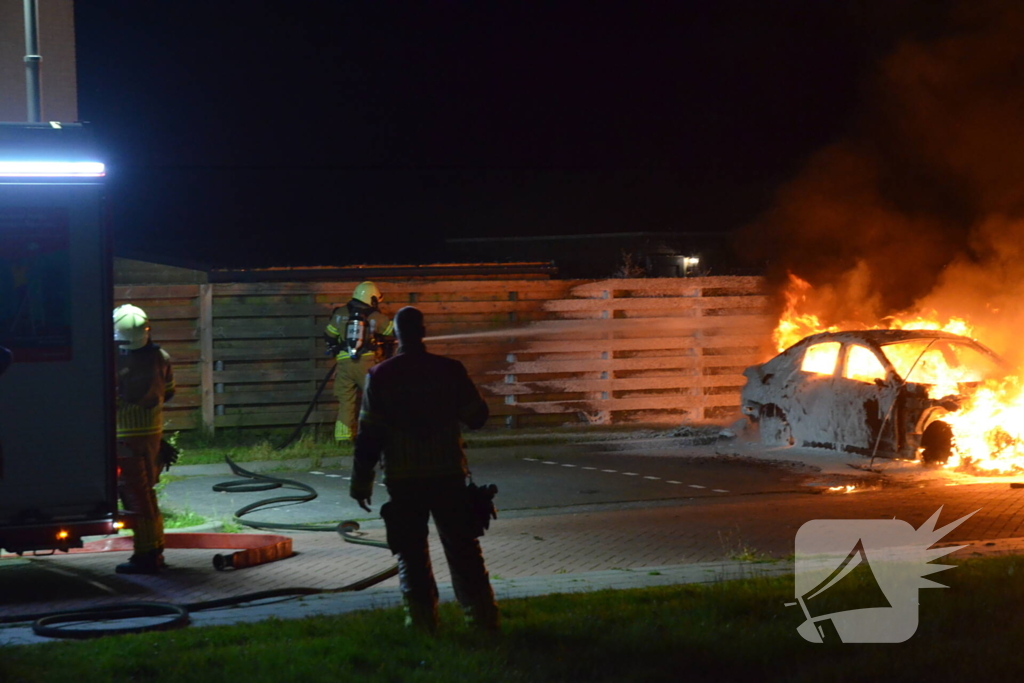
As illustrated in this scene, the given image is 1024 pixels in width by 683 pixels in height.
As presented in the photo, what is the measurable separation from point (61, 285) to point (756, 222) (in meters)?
24.1

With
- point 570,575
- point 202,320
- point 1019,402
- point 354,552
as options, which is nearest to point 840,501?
point 1019,402

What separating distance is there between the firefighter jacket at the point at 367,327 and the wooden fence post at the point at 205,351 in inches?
71.3

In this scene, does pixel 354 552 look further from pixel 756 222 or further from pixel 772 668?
pixel 756 222

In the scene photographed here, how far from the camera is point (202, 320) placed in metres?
15.4

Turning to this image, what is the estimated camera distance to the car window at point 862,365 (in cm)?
1308

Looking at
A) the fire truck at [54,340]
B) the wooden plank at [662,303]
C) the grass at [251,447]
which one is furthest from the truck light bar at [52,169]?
the wooden plank at [662,303]

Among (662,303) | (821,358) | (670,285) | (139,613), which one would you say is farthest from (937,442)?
(139,613)

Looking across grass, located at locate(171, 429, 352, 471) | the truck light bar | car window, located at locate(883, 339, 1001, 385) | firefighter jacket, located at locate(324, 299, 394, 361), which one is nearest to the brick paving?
car window, located at locate(883, 339, 1001, 385)

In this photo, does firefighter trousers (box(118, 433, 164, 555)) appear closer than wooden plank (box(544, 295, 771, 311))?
Yes

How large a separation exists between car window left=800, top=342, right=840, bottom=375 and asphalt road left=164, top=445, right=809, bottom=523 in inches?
55.9

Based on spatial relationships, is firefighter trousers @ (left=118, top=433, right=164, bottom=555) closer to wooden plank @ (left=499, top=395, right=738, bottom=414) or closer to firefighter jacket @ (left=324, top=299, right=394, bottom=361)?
firefighter jacket @ (left=324, top=299, right=394, bottom=361)

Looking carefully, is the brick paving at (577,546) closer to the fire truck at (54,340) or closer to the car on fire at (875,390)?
the fire truck at (54,340)

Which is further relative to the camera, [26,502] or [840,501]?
[840,501]

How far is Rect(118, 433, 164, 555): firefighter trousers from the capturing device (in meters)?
8.28
